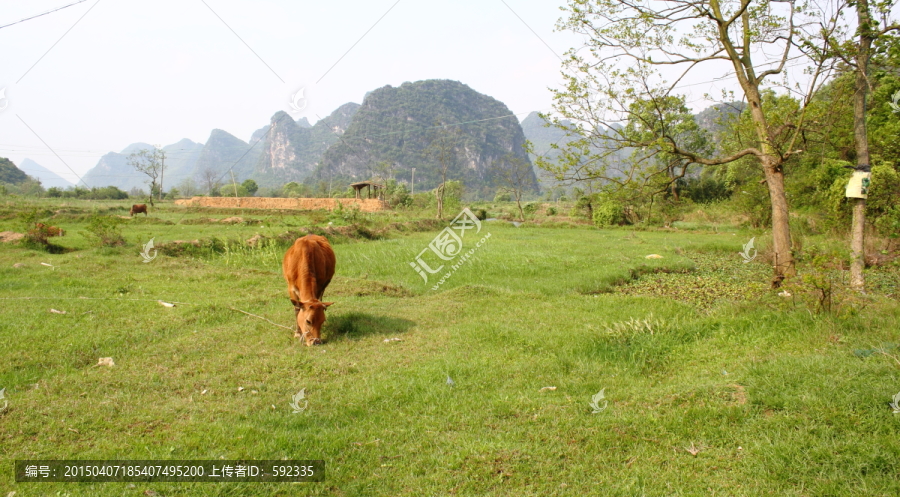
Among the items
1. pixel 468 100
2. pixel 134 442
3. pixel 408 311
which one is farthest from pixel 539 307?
pixel 468 100

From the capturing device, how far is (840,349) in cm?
518

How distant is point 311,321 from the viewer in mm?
6910

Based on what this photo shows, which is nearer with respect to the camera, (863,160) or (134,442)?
(134,442)

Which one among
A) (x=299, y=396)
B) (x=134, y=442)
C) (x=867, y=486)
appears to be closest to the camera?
(x=867, y=486)

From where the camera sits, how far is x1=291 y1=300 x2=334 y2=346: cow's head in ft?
22.6

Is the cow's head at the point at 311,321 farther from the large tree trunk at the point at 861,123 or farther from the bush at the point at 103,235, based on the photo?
the bush at the point at 103,235

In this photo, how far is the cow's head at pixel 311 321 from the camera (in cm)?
Answer: 688

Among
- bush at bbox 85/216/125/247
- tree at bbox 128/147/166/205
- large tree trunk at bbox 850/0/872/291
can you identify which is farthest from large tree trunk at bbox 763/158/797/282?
tree at bbox 128/147/166/205

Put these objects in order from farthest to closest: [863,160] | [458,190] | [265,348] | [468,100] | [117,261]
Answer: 1. [468,100]
2. [458,190]
3. [117,261]
4. [863,160]
5. [265,348]

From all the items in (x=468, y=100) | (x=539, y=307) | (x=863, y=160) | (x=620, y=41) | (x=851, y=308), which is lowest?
(x=539, y=307)

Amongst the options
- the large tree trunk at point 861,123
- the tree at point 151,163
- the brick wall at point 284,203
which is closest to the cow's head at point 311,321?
the large tree trunk at point 861,123

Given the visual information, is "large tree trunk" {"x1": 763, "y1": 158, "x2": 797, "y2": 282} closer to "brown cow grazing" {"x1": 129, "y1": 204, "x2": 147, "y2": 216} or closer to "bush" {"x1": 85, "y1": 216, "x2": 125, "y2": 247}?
"bush" {"x1": 85, "y1": 216, "x2": 125, "y2": 247}

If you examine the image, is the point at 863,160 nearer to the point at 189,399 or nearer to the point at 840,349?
the point at 840,349

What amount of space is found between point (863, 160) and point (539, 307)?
583cm
